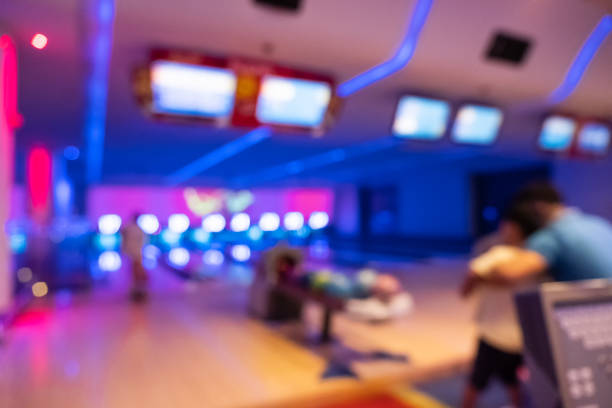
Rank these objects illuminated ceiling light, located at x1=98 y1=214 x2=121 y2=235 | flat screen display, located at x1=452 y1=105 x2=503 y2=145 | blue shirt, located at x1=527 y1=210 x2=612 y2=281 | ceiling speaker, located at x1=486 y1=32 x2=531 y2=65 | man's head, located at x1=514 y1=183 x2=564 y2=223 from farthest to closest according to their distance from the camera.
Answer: illuminated ceiling light, located at x1=98 y1=214 x2=121 y2=235 < flat screen display, located at x1=452 y1=105 x2=503 y2=145 < ceiling speaker, located at x1=486 y1=32 x2=531 y2=65 < man's head, located at x1=514 y1=183 x2=564 y2=223 < blue shirt, located at x1=527 y1=210 x2=612 y2=281

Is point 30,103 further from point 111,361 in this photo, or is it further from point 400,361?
point 400,361

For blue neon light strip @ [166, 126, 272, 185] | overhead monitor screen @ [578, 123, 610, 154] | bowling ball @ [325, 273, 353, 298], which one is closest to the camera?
bowling ball @ [325, 273, 353, 298]

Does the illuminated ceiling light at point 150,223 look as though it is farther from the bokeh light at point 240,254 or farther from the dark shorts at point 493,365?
the dark shorts at point 493,365

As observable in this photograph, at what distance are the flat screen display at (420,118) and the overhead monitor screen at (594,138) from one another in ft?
8.16

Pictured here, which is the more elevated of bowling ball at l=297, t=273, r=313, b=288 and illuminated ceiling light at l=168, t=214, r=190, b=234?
illuminated ceiling light at l=168, t=214, r=190, b=234

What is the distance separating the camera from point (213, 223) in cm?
1638

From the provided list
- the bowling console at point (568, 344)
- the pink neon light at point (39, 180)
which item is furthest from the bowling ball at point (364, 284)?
the pink neon light at point (39, 180)

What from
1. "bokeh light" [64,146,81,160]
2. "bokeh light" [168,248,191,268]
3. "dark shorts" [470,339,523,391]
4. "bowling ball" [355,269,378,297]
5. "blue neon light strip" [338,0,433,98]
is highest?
"blue neon light strip" [338,0,433,98]

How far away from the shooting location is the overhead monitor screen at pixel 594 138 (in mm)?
5984

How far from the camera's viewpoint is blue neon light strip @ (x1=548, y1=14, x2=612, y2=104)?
4.49 metres

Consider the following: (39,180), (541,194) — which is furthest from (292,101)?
(39,180)

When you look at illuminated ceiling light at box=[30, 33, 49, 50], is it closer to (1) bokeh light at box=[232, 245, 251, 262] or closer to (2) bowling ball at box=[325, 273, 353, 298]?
(2) bowling ball at box=[325, 273, 353, 298]

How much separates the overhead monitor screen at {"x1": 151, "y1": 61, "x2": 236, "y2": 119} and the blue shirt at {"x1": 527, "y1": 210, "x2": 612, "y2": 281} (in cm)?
268

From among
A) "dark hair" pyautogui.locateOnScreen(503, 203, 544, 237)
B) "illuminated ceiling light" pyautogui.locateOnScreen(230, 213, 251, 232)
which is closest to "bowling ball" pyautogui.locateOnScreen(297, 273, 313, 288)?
"dark hair" pyautogui.locateOnScreen(503, 203, 544, 237)
